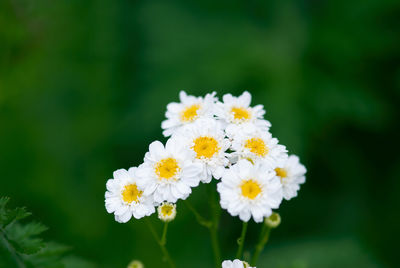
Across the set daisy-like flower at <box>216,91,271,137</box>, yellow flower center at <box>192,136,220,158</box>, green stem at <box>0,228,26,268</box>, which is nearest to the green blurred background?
daisy-like flower at <box>216,91,271,137</box>

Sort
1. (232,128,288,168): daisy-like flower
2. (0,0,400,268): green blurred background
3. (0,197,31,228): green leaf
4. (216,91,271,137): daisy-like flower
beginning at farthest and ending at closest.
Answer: (0,0,400,268): green blurred background → (216,91,271,137): daisy-like flower → (232,128,288,168): daisy-like flower → (0,197,31,228): green leaf

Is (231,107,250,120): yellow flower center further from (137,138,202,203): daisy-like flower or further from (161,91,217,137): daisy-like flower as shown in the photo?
(137,138,202,203): daisy-like flower

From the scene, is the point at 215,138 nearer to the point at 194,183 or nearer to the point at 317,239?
the point at 194,183

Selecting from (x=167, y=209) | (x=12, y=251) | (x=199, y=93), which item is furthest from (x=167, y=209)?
(x=199, y=93)

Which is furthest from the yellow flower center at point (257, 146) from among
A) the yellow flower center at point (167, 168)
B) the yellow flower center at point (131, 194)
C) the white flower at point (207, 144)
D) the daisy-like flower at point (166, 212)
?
the yellow flower center at point (131, 194)

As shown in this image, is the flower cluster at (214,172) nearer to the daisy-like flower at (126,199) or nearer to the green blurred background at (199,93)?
the daisy-like flower at (126,199)

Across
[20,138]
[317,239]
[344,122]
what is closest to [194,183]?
[317,239]
